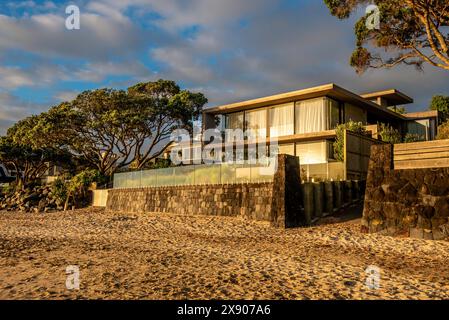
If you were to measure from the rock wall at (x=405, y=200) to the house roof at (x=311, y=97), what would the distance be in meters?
14.6

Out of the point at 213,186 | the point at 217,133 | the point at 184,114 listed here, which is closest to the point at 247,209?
the point at 213,186

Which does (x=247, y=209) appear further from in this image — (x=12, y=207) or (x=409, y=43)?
(x=12, y=207)

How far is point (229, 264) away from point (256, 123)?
24901 mm

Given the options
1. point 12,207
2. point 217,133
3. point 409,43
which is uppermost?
point 409,43

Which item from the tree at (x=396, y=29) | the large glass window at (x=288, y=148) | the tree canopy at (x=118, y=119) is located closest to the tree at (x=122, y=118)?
the tree canopy at (x=118, y=119)

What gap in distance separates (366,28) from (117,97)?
78.8 ft

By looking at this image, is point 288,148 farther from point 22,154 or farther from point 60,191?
point 22,154

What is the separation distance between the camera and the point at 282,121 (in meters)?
31.4

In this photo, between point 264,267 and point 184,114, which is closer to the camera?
point 264,267

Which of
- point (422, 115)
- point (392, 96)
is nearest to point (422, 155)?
point (422, 115)

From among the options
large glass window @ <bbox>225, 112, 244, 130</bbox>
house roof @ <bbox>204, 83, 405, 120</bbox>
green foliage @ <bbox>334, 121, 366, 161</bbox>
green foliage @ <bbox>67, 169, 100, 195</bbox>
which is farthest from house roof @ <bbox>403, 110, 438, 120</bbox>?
green foliage @ <bbox>67, 169, 100, 195</bbox>

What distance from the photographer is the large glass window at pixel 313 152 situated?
2898 cm

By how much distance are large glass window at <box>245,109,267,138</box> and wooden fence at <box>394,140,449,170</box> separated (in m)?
19.0

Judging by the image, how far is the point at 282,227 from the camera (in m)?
15.0
